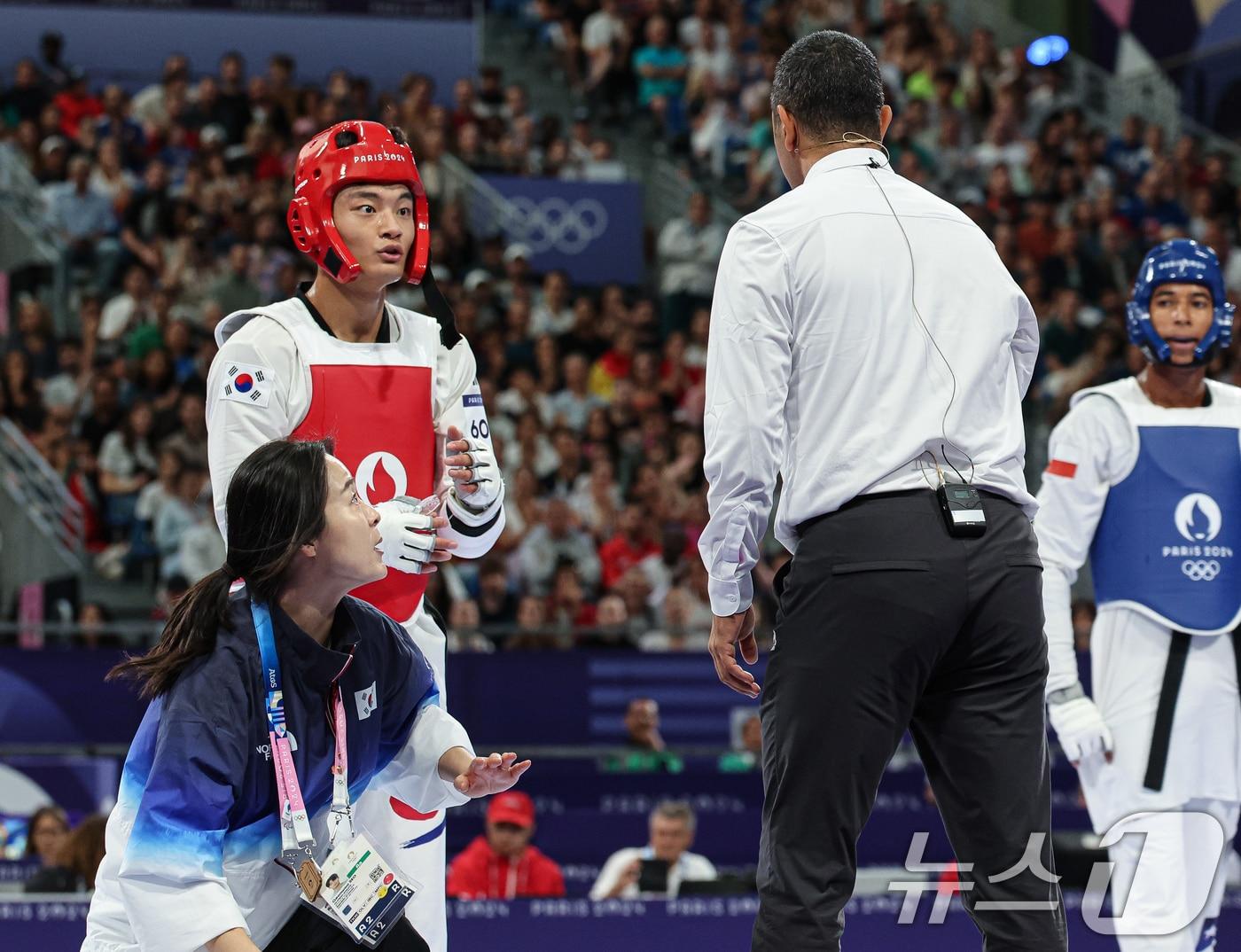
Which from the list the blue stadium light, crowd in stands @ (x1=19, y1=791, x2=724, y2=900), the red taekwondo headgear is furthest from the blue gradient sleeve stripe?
the blue stadium light

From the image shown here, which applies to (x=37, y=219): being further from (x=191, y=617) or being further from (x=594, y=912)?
(x=191, y=617)

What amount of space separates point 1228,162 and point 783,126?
565 inches

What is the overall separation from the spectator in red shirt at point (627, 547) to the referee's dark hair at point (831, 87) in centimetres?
763

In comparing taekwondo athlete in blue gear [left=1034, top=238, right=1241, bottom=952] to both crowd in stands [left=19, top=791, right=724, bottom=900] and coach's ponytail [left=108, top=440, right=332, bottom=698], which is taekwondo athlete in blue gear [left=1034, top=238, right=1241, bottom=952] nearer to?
coach's ponytail [left=108, top=440, right=332, bottom=698]

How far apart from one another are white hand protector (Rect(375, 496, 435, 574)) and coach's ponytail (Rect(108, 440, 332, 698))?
0.68 m

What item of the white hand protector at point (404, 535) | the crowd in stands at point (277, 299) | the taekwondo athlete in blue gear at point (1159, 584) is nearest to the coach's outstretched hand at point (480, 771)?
the white hand protector at point (404, 535)

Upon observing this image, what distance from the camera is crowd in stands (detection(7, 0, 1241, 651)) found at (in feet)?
36.8

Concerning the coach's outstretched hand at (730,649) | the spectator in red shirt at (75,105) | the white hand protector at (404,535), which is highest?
the spectator in red shirt at (75,105)

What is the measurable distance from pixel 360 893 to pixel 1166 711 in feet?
9.91

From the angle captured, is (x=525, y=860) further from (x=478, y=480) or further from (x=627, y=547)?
(x=478, y=480)

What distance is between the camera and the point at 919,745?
3.66 meters

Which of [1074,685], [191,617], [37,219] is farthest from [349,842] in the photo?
[37,219]

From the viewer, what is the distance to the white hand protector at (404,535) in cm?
405

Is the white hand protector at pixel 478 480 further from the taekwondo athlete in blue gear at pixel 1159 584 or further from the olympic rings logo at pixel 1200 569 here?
the olympic rings logo at pixel 1200 569
